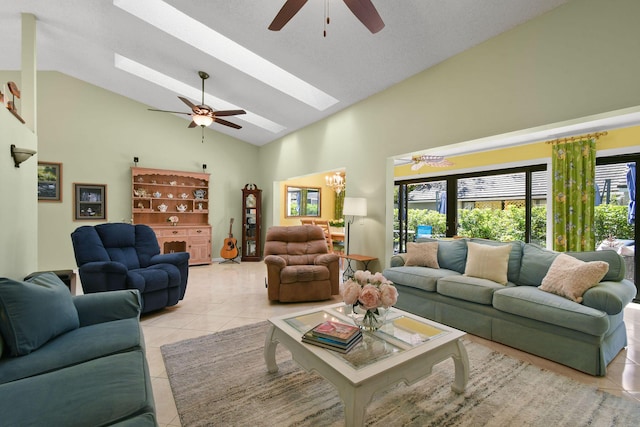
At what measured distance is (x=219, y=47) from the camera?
388cm

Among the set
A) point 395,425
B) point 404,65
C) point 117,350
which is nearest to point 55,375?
point 117,350

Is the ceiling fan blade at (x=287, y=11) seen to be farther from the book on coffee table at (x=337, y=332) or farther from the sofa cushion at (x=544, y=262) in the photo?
the sofa cushion at (x=544, y=262)

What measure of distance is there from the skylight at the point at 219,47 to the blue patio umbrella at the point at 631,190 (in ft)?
14.3

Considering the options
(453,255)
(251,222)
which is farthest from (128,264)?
(453,255)

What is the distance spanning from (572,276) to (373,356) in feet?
6.74

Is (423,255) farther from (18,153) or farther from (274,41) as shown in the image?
(18,153)

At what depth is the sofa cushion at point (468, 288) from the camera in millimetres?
2781

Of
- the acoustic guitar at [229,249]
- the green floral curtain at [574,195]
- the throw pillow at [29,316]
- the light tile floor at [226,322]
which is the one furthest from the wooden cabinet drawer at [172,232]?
the green floral curtain at [574,195]

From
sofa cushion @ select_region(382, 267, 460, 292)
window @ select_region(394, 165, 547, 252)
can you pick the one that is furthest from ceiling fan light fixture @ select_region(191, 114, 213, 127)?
window @ select_region(394, 165, 547, 252)

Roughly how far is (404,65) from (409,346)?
3.21 m

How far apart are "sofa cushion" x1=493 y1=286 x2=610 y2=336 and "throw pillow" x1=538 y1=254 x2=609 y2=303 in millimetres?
78

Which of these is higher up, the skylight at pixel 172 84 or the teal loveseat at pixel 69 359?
the skylight at pixel 172 84

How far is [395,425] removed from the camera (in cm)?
165

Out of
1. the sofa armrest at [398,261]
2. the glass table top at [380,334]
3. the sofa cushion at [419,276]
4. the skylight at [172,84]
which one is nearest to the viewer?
the glass table top at [380,334]
